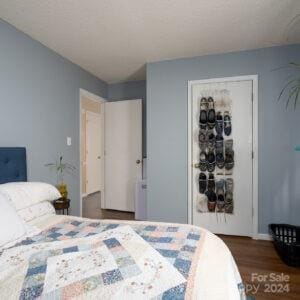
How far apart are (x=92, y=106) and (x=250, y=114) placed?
3.87m

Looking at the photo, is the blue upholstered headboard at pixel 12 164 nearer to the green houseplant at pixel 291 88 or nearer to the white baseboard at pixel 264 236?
the white baseboard at pixel 264 236

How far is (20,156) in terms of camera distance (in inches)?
84.9

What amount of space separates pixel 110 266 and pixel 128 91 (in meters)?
3.51

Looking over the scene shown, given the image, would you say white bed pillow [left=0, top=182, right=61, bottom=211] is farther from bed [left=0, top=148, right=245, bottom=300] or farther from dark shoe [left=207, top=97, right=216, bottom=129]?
dark shoe [left=207, top=97, right=216, bottom=129]

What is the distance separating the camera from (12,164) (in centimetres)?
206

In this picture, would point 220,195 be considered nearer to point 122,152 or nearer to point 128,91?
point 122,152

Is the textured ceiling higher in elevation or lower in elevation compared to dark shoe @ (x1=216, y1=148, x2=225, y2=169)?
higher

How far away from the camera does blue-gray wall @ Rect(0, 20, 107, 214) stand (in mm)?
2121

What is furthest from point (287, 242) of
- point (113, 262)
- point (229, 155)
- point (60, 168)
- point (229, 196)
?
point (60, 168)

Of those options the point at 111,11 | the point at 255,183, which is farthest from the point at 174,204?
the point at 111,11

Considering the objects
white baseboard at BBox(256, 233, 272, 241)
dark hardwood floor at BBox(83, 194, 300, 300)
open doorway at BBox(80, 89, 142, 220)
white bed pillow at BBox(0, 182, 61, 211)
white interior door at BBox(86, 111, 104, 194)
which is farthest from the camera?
white interior door at BBox(86, 111, 104, 194)

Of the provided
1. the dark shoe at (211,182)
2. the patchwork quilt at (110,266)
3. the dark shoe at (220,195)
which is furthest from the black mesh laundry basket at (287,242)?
the patchwork quilt at (110,266)

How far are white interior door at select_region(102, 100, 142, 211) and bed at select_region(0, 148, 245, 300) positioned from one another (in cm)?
235

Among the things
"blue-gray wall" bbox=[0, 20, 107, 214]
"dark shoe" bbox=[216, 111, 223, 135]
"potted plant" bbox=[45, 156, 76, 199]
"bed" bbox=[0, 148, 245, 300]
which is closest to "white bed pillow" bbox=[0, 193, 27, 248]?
"bed" bbox=[0, 148, 245, 300]
